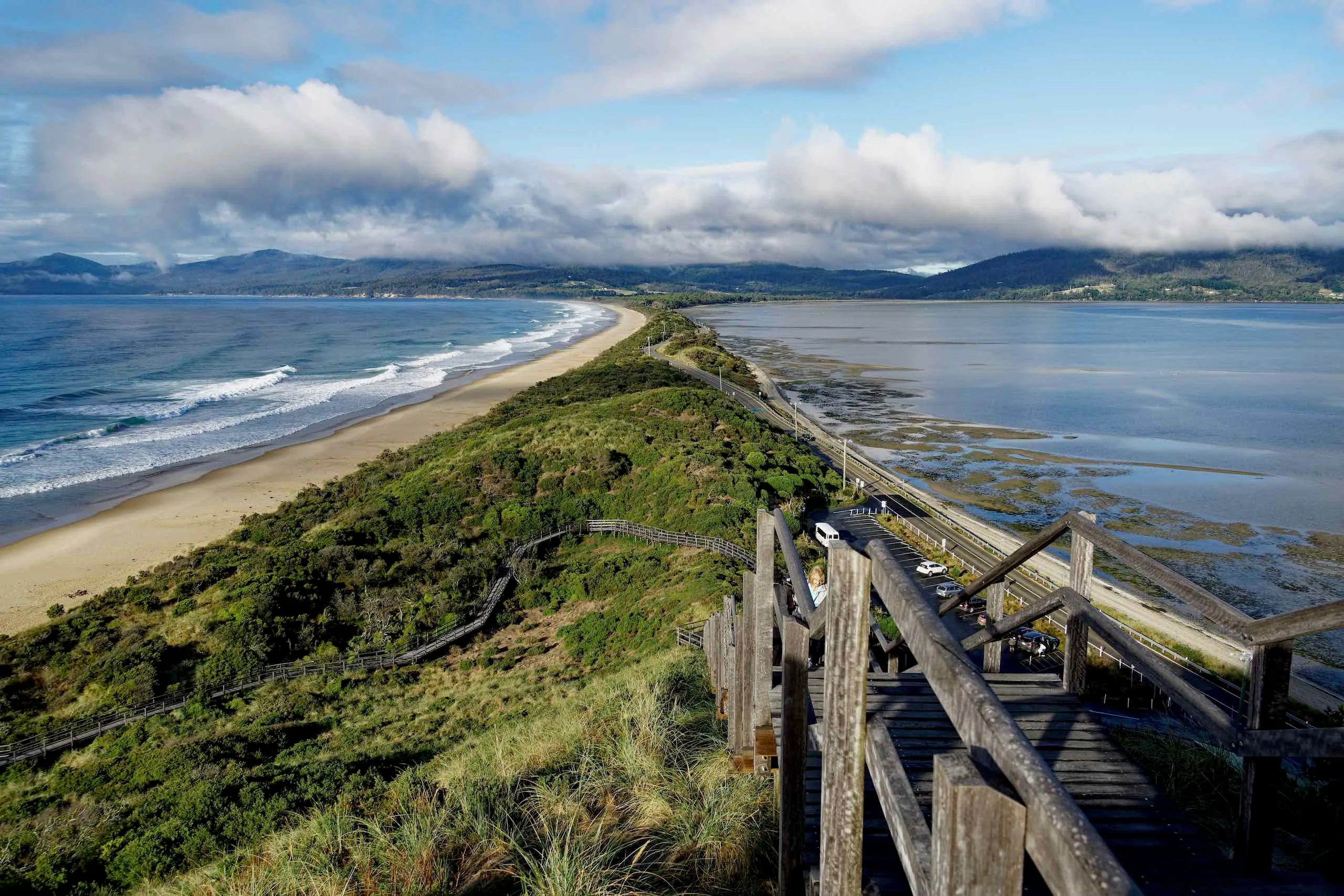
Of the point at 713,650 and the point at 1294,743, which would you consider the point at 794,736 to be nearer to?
the point at 1294,743

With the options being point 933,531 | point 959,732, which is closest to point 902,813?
point 959,732

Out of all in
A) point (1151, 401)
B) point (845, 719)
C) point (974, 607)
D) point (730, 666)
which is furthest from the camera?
point (1151, 401)

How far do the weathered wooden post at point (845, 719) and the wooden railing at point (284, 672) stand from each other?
62.3ft

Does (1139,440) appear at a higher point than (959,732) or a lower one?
lower

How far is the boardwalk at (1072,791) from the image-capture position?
3.24 meters

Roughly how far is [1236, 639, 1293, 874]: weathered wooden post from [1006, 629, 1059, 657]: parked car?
16.6 meters

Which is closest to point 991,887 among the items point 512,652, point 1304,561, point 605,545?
point 512,652

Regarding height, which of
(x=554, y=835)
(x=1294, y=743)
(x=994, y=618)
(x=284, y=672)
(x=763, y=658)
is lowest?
(x=284, y=672)

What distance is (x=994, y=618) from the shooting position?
6488 mm

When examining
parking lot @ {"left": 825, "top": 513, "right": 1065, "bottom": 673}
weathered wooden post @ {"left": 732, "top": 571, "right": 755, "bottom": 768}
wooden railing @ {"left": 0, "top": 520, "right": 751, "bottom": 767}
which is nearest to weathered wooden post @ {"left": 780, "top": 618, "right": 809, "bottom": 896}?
weathered wooden post @ {"left": 732, "top": 571, "right": 755, "bottom": 768}

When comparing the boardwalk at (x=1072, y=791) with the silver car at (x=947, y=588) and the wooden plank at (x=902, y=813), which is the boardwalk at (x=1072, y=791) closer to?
the wooden plank at (x=902, y=813)

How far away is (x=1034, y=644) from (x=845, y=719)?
20.5 m

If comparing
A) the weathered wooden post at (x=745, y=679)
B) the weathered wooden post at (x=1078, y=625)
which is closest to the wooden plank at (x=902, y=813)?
the weathered wooden post at (x=1078, y=625)

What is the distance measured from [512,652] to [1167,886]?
18.4 metres
